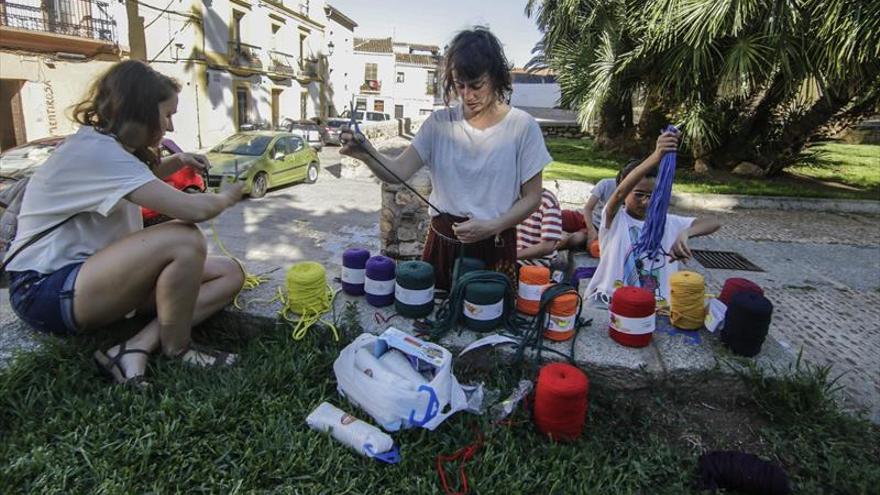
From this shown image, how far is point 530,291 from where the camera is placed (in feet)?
7.43

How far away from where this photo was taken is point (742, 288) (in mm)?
2334

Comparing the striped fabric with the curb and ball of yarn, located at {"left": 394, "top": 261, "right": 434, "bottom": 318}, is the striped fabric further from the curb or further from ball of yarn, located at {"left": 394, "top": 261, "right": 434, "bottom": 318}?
the curb

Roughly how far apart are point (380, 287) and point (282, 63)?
24235 millimetres

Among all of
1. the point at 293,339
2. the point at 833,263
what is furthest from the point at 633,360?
the point at 833,263

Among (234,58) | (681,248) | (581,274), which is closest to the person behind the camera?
(681,248)

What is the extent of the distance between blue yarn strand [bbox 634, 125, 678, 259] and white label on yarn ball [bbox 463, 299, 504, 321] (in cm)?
103

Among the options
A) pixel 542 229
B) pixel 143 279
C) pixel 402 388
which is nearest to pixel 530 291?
pixel 402 388

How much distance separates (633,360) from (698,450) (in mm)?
387

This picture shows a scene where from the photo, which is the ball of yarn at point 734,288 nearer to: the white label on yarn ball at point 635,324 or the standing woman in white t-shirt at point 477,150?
the white label on yarn ball at point 635,324

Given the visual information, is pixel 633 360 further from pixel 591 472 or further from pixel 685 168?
pixel 685 168

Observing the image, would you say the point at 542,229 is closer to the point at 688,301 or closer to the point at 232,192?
the point at 688,301

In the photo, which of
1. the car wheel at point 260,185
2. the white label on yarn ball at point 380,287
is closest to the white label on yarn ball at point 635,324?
the white label on yarn ball at point 380,287

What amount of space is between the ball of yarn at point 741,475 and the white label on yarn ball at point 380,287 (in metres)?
1.40

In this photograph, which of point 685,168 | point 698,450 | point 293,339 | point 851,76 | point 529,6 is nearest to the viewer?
point 698,450
